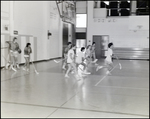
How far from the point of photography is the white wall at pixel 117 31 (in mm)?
22172

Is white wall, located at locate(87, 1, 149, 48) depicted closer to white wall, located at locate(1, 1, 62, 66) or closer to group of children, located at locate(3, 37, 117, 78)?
white wall, located at locate(1, 1, 62, 66)

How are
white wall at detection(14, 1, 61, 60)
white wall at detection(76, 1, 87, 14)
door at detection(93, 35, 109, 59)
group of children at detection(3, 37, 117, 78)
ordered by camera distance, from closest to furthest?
group of children at detection(3, 37, 117, 78) → white wall at detection(14, 1, 61, 60) → door at detection(93, 35, 109, 59) → white wall at detection(76, 1, 87, 14)

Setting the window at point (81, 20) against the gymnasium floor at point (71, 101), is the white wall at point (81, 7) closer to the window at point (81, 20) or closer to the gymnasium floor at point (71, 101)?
the window at point (81, 20)

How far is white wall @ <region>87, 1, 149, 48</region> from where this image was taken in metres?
22.2

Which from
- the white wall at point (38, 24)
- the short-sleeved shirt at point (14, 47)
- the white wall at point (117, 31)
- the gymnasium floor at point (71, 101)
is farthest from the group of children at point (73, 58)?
the white wall at point (117, 31)

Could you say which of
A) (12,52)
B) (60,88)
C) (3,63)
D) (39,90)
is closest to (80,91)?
(60,88)

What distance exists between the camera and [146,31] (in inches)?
861

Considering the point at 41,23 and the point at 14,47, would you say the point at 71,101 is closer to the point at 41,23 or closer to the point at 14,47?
the point at 14,47

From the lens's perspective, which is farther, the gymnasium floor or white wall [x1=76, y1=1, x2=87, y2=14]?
white wall [x1=76, y1=1, x2=87, y2=14]

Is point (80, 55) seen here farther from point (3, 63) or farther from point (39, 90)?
point (3, 63)

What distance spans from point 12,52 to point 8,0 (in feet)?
9.81

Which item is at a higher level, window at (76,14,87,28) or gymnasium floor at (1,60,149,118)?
window at (76,14,87,28)

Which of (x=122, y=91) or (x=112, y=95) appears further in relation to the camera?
(x=122, y=91)

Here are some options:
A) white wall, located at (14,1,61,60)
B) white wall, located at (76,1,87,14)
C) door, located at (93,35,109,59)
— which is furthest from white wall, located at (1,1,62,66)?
door, located at (93,35,109,59)
